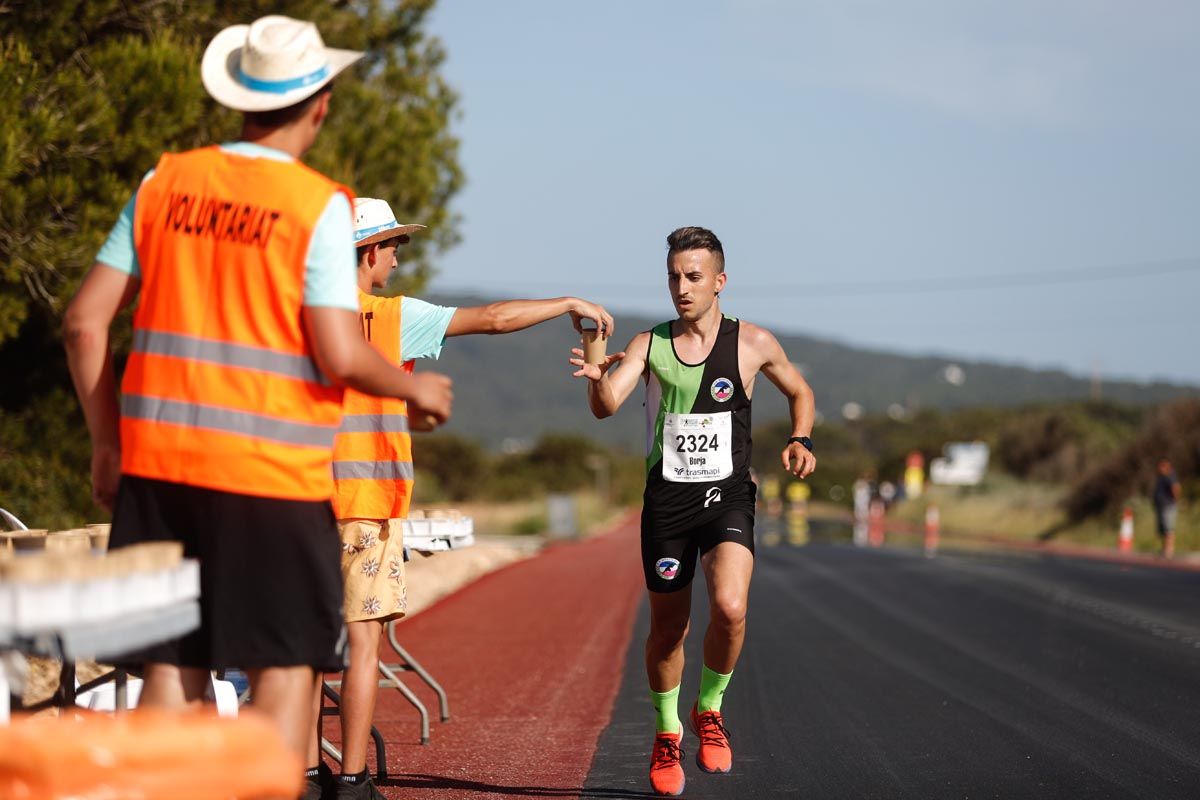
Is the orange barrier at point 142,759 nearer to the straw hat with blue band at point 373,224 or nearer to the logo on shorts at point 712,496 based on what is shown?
the straw hat with blue band at point 373,224

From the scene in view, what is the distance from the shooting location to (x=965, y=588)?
20.2 m

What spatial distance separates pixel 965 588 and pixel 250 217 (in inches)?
683

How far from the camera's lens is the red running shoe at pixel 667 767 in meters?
6.42

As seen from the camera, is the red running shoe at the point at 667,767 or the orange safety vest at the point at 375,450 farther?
A: the red running shoe at the point at 667,767

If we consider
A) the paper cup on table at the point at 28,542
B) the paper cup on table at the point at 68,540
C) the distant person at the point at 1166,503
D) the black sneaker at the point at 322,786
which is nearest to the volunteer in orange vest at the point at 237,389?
the paper cup on table at the point at 68,540

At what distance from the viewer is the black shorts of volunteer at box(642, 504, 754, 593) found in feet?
21.4

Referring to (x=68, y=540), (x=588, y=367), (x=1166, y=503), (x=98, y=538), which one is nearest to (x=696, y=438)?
(x=588, y=367)

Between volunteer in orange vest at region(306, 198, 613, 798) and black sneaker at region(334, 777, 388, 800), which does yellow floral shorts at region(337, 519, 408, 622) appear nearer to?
volunteer in orange vest at region(306, 198, 613, 798)

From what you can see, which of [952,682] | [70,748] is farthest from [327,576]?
[952,682]

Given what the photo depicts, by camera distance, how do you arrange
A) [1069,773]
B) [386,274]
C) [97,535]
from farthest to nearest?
[1069,773], [386,274], [97,535]

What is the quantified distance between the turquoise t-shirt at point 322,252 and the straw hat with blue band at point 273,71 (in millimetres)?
122

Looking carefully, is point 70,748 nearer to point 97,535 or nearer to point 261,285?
point 261,285

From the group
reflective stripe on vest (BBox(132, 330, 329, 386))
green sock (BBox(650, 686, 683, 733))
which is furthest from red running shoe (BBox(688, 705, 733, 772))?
reflective stripe on vest (BBox(132, 330, 329, 386))

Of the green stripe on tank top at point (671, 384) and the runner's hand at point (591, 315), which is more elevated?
the runner's hand at point (591, 315)
